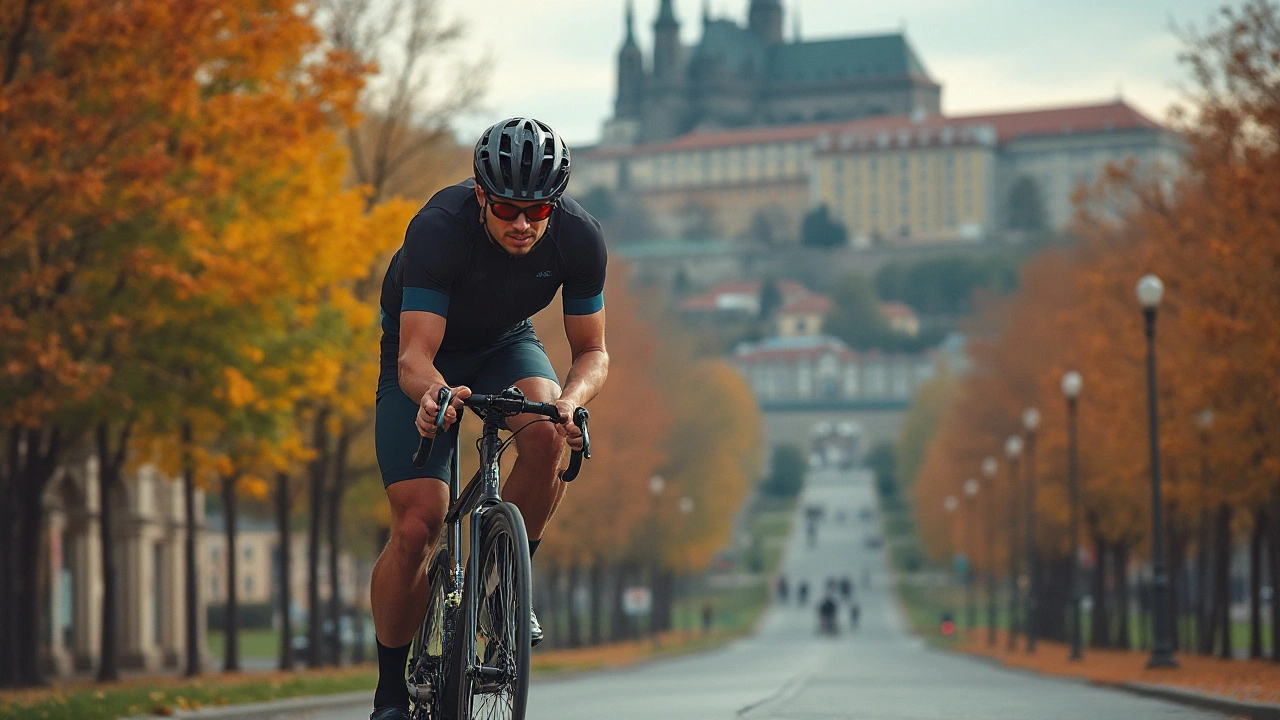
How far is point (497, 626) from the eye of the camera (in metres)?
6.17

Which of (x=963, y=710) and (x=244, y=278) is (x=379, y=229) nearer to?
(x=244, y=278)

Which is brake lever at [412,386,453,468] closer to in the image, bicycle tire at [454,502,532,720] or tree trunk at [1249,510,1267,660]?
bicycle tire at [454,502,532,720]

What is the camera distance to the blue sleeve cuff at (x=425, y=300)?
21.4ft

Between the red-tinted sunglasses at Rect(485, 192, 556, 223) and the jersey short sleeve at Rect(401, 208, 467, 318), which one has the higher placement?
the red-tinted sunglasses at Rect(485, 192, 556, 223)

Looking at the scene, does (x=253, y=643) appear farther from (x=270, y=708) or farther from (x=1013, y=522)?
(x=270, y=708)

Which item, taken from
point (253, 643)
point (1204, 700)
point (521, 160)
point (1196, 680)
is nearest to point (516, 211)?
point (521, 160)

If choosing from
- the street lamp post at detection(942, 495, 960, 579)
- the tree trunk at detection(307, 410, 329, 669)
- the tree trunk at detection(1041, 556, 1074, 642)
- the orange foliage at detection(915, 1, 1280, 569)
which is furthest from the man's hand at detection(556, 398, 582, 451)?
the street lamp post at detection(942, 495, 960, 579)

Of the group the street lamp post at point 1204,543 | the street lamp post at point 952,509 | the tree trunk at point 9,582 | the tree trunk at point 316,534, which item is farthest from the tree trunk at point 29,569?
the street lamp post at point 952,509

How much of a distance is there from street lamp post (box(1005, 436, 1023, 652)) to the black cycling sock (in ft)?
122

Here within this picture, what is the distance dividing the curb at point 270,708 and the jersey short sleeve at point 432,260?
20.1ft

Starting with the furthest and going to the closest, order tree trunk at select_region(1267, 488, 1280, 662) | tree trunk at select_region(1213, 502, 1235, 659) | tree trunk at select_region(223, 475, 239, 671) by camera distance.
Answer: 1. tree trunk at select_region(1213, 502, 1235, 659)
2. tree trunk at select_region(223, 475, 239, 671)
3. tree trunk at select_region(1267, 488, 1280, 662)

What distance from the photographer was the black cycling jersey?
6516 millimetres

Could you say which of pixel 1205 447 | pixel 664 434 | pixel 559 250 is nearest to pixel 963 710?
pixel 559 250

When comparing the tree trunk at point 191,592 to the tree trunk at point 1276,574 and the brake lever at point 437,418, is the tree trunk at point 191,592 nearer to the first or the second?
the tree trunk at point 1276,574
